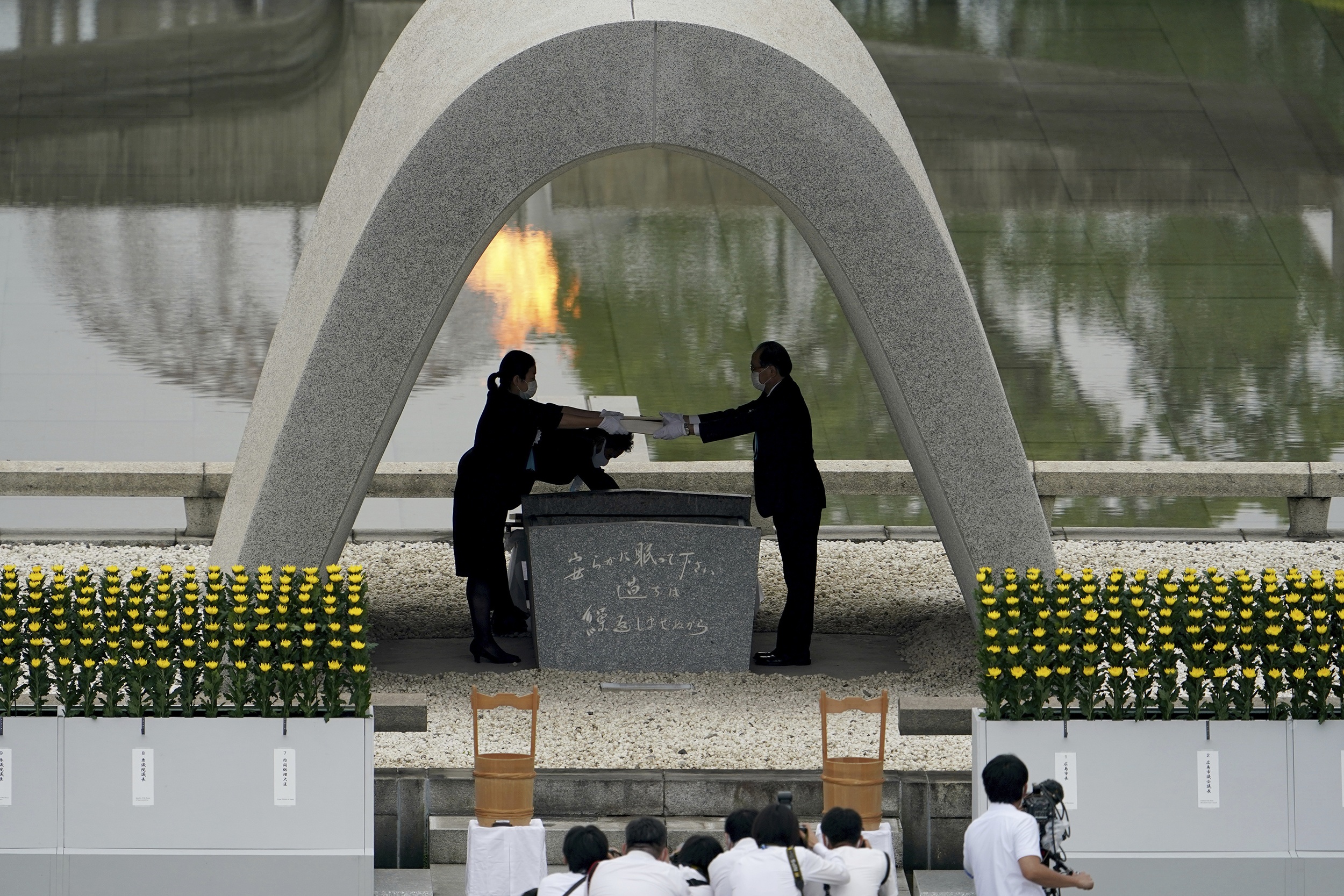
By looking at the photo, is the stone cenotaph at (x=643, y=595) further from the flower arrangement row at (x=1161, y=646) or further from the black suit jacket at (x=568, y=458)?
the flower arrangement row at (x=1161, y=646)

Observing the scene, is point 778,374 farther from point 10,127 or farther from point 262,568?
point 10,127

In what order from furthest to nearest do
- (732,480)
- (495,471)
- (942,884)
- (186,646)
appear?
(732,480)
(495,471)
(942,884)
(186,646)

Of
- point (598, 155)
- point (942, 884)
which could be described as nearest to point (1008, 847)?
point (942, 884)

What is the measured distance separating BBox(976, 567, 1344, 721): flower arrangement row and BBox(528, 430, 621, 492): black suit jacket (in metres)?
4.16

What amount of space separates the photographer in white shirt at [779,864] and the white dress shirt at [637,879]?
19 cm

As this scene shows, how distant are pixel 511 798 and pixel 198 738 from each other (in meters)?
1.25

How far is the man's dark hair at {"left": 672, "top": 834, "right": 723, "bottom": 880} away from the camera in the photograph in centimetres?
685

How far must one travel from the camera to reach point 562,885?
21.4ft

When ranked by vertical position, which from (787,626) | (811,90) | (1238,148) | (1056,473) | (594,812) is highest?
(1238,148)

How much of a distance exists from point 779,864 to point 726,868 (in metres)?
0.19

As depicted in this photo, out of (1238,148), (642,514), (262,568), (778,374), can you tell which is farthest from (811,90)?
(1238,148)

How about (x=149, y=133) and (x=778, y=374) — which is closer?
(x=778, y=374)

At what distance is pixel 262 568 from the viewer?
8367 millimetres

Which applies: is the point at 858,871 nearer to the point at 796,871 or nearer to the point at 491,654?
the point at 796,871
